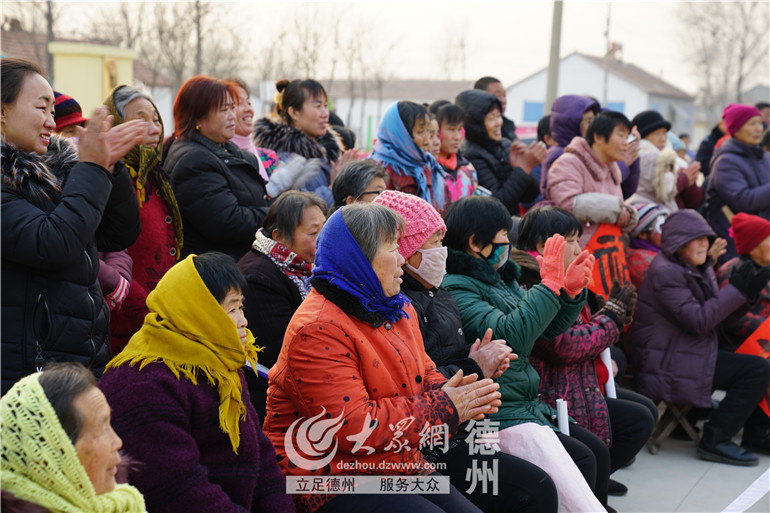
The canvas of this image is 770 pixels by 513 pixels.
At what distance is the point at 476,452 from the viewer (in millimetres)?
3336

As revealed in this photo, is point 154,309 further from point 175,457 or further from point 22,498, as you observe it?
point 22,498

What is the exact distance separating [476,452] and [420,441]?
546 millimetres

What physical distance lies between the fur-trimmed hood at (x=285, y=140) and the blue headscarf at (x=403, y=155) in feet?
1.48

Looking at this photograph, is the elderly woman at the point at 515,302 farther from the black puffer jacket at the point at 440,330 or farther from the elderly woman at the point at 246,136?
the elderly woman at the point at 246,136

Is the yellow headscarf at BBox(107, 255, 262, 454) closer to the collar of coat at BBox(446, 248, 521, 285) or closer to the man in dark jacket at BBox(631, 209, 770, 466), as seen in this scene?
the collar of coat at BBox(446, 248, 521, 285)

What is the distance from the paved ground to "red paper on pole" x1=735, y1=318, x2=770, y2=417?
0.62m

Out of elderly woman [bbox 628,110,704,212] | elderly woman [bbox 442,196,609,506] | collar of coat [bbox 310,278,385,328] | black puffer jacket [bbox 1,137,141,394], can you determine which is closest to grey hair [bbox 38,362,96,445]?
black puffer jacket [bbox 1,137,141,394]

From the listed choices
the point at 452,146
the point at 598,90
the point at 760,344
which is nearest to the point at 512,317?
the point at 452,146

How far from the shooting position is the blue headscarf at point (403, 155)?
4.99 metres

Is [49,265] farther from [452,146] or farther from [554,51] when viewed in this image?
[554,51]

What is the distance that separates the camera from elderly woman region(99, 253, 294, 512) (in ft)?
7.76

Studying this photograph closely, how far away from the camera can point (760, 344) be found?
5691 mm

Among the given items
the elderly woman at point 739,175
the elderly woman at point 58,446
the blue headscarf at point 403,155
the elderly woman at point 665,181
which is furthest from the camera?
the elderly woman at point 739,175

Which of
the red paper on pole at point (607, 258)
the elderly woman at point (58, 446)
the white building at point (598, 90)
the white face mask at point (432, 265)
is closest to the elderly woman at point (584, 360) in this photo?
the red paper on pole at point (607, 258)
